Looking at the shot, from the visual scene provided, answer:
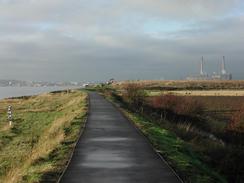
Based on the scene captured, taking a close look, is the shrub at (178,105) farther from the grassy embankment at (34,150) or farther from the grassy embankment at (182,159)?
the grassy embankment at (182,159)

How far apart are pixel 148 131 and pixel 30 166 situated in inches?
356

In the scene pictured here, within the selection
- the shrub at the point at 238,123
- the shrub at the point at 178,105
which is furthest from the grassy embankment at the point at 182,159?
the shrub at the point at 178,105

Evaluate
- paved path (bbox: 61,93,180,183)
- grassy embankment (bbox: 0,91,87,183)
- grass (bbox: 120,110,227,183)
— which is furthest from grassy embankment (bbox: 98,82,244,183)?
grassy embankment (bbox: 0,91,87,183)

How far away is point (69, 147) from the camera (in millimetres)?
17031

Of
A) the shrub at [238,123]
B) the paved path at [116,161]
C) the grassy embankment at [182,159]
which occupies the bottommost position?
the shrub at [238,123]

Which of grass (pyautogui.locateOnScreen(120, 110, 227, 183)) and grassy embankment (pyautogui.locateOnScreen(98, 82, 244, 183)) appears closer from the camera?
grass (pyautogui.locateOnScreen(120, 110, 227, 183))

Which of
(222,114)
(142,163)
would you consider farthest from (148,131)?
(222,114)

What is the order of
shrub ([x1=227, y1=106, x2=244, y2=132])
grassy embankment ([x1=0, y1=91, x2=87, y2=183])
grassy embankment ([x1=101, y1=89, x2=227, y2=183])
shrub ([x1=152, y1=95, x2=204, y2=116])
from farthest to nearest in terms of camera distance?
shrub ([x1=152, y1=95, x2=204, y2=116]) < shrub ([x1=227, y1=106, x2=244, y2=132]) < grassy embankment ([x1=0, y1=91, x2=87, y2=183]) < grassy embankment ([x1=101, y1=89, x2=227, y2=183])

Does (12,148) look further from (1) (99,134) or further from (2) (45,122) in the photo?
(2) (45,122)

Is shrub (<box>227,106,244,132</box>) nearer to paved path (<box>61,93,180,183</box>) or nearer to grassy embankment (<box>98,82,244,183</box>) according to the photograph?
grassy embankment (<box>98,82,244,183</box>)

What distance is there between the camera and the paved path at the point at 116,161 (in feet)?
38.7

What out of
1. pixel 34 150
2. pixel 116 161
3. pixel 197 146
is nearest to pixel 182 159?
pixel 116 161

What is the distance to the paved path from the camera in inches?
464

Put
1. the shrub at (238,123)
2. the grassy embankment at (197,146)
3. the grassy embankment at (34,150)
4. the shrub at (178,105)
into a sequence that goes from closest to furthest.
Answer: the grassy embankment at (34,150) < the grassy embankment at (197,146) < the shrub at (238,123) < the shrub at (178,105)
